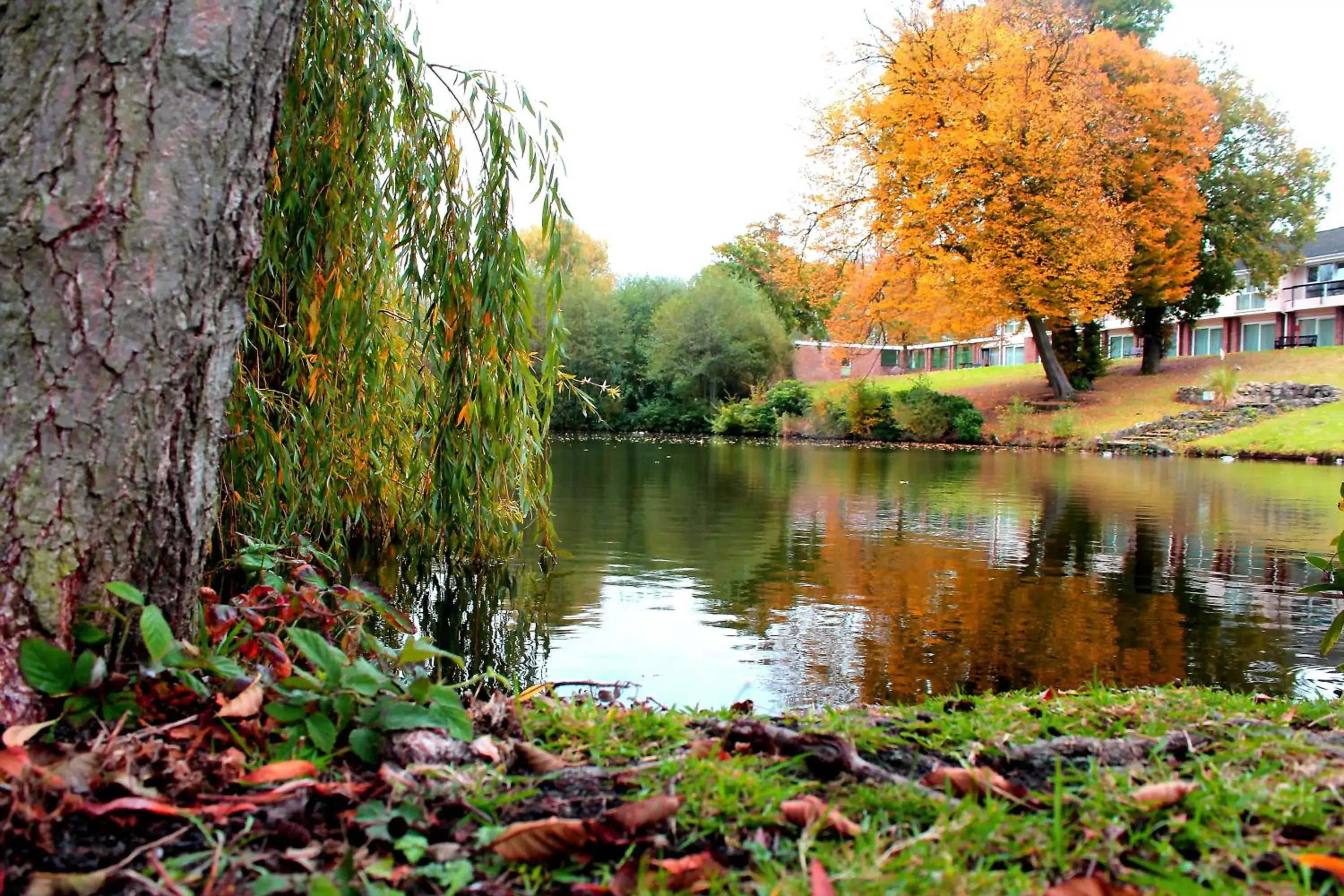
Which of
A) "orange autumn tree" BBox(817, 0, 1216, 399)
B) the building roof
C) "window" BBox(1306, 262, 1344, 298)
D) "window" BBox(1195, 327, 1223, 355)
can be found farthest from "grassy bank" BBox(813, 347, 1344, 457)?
the building roof

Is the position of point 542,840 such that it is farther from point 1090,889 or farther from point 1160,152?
point 1160,152

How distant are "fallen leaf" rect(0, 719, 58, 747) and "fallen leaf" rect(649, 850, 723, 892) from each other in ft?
4.08

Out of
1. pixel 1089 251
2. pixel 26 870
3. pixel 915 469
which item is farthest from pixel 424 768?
pixel 1089 251

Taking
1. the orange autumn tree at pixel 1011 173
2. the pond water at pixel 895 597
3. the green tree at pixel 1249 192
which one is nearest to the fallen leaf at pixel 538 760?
the pond water at pixel 895 597

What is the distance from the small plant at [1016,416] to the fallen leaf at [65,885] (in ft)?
106

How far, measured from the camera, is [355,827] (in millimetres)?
1799

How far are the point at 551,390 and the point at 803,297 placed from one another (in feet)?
119

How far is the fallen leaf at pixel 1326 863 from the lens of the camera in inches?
61.4

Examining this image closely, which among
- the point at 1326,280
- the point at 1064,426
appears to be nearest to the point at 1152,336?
the point at 1064,426

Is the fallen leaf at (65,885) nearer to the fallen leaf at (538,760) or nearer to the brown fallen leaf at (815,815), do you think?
the fallen leaf at (538,760)

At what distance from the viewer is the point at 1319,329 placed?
168ft

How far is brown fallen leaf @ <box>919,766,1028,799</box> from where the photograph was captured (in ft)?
6.43

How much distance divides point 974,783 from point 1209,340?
2484 inches

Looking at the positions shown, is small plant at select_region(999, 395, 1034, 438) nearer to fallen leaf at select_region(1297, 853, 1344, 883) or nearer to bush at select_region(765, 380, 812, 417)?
bush at select_region(765, 380, 812, 417)
